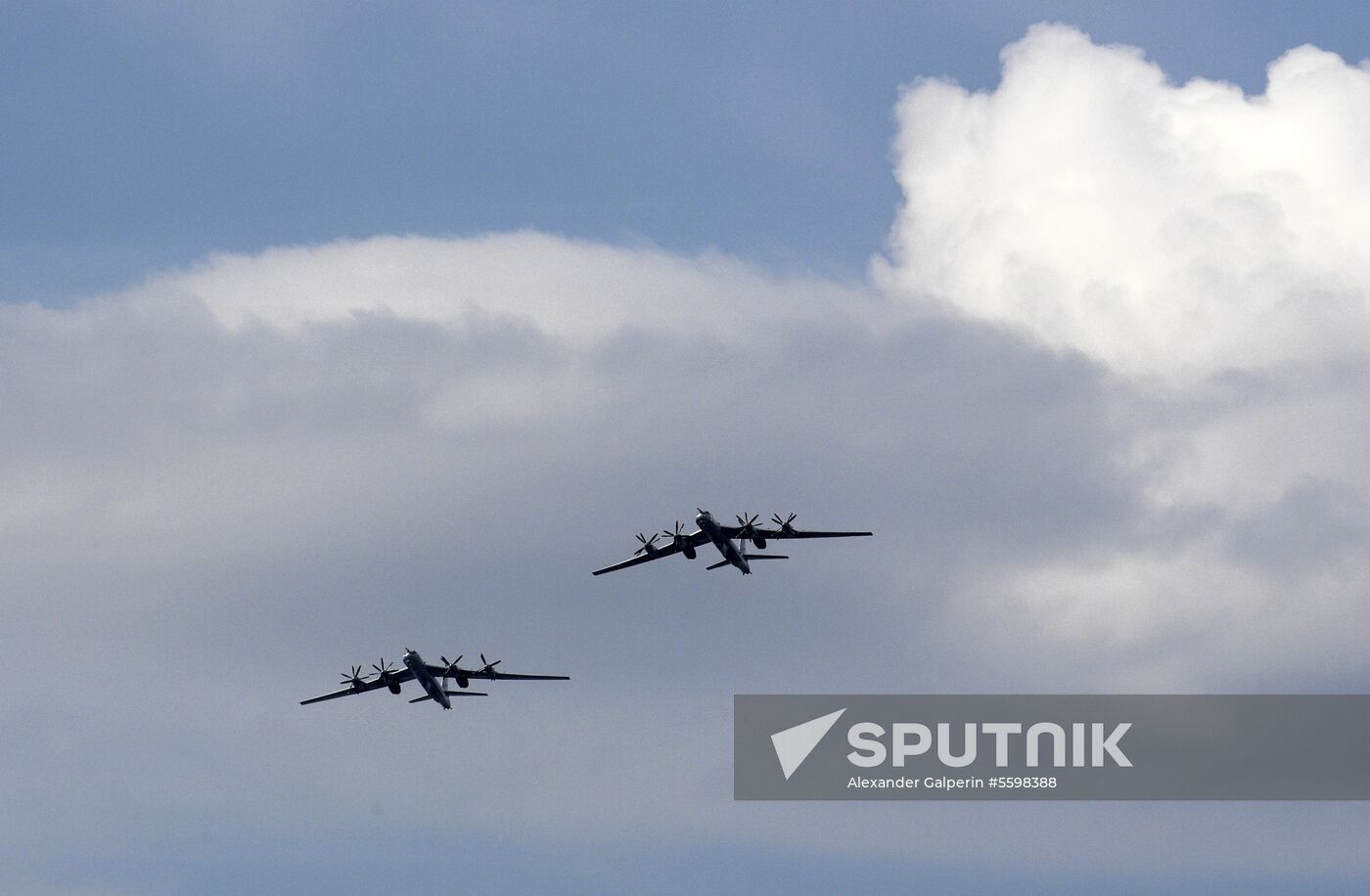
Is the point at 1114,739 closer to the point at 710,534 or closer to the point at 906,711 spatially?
the point at 906,711

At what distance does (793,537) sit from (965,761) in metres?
27.2

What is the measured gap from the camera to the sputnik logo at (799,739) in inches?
7131

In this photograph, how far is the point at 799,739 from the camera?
181125 millimetres

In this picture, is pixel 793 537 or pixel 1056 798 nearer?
pixel 1056 798

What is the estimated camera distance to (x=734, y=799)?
172375 millimetres

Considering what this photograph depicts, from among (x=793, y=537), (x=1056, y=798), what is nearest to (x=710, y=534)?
(x=793, y=537)

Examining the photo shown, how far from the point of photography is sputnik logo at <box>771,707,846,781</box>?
18112 centimetres

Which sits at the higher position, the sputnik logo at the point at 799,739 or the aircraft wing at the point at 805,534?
the aircraft wing at the point at 805,534

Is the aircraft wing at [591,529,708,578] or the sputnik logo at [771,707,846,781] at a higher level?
the aircraft wing at [591,529,708,578]

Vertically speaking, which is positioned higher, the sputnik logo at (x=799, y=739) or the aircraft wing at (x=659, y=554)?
the aircraft wing at (x=659, y=554)

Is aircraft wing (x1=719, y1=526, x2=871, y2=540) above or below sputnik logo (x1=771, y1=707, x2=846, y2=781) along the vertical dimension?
above

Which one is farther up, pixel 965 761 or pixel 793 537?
pixel 793 537

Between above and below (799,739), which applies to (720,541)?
above

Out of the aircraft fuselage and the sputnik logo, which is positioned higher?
the aircraft fuselage
